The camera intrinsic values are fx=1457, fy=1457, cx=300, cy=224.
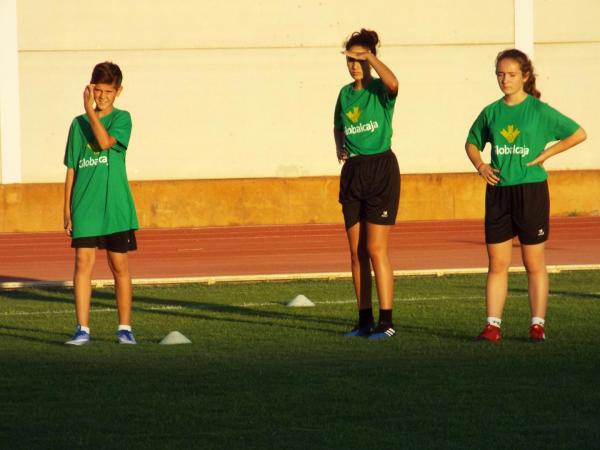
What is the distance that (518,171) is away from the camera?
8906 mm

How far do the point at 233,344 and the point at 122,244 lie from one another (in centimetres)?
97

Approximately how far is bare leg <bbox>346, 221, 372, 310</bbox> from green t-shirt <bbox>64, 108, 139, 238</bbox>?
144 cm

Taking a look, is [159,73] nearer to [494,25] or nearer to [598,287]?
[494,25]

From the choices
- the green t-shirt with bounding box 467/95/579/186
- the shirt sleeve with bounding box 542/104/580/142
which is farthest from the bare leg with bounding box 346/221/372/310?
the shirt sleeve with bounding box 542/104/580/142

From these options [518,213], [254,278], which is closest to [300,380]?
[518,213]

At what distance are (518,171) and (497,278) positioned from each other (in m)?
0.69

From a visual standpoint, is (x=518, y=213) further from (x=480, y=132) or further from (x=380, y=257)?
(x=380, y=257)

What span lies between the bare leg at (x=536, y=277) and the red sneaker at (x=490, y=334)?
273mm

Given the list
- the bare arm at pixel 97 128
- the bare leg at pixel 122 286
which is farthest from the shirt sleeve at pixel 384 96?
the bare leg at pixel 122 286

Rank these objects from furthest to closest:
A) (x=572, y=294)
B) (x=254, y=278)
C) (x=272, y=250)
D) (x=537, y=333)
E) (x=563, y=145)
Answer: (x=272, y=250)
(x=254, y=278)
(x=572, y=294)
(x=563, y=145)
(x=537, y=333)

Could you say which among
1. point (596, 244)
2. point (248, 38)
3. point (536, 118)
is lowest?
point (596, 244)

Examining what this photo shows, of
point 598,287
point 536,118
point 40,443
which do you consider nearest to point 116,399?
point 40,443

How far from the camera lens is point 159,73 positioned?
26.2m

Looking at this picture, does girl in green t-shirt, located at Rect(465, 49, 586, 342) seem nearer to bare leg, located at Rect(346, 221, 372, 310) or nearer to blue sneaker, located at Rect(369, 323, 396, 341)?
blue sneaker, located at Rect(369, 323, 396, 341)
